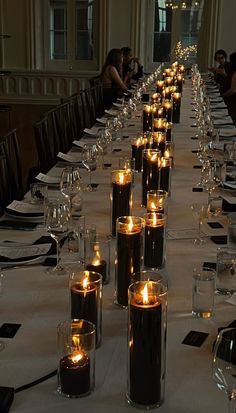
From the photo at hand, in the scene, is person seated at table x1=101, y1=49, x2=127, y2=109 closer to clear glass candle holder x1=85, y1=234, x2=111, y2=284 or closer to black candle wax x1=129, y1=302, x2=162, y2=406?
clear glass candle holder x1=85, y1=234, x2=111, y2=284

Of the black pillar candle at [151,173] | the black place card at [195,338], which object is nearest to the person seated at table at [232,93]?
the black pillar candle at [151,173]

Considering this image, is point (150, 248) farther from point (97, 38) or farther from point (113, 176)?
point (97, 38)

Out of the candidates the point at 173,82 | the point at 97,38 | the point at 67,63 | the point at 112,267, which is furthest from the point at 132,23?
the point at 112,267

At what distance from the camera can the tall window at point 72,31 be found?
13945 mm

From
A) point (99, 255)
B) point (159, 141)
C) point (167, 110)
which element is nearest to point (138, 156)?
point (159, 141)

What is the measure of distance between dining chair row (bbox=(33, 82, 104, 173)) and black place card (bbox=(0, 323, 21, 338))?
2.81 meters

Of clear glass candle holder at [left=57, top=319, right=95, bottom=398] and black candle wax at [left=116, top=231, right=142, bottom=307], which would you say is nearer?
clear glass candle holder at [left=57, top=319, right=95, bottom=398]

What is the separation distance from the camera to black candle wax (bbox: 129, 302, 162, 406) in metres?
1.40

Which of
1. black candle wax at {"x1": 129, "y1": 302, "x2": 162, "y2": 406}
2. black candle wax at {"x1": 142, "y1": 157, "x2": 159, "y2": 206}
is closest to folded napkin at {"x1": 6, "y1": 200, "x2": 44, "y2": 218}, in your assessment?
black candle wax at {"x1": 142, "y1": 157, "x2": 159, "y2": 206}

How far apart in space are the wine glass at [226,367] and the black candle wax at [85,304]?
0.45 m

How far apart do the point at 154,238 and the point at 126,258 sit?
0.29 m

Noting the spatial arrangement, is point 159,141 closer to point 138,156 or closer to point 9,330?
point 138,156

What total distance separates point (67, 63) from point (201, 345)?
13.2 metres

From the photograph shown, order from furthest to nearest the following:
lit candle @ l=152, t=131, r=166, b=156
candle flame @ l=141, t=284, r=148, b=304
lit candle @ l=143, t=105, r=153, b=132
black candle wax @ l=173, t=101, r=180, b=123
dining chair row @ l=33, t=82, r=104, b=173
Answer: black candle wax @ l=173, t=101, r=180, b=123 < lit candle @ l=143, t=105, r=153, b=132 < dining chair row @ l=33, t=82, r=104, b=173 < lit candle @ l=152, t=131, r=166, b=156 < candle flame @ l=141, t=284, r=148, b=304
